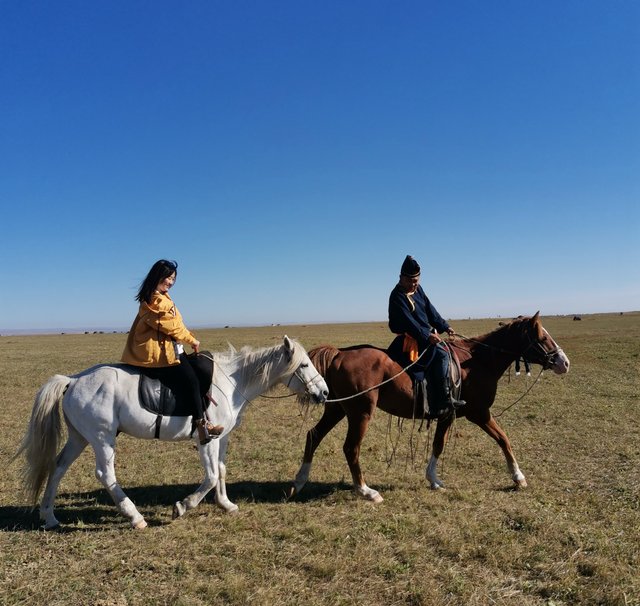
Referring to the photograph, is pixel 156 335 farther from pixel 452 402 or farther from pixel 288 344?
pixel 452 402

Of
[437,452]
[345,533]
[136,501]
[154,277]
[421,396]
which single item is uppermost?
[154,277]

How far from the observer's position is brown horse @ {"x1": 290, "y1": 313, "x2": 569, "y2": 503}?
252 inches

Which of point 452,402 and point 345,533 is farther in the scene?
point 452,402

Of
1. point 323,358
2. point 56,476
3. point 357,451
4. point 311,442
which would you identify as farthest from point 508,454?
point 56,476

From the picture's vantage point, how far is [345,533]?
16.4 ft

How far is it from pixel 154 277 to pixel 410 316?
363 cm

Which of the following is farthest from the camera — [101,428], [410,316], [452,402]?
[410,316]

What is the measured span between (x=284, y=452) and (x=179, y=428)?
12.0ft

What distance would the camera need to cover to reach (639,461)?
7.42 metres

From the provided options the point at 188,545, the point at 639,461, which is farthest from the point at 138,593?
the point at 639,461

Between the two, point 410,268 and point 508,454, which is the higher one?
point 410,268

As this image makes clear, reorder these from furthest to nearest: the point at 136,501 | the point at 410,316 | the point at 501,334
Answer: the point at 501,334
the point at 410,316
the point at 136,501

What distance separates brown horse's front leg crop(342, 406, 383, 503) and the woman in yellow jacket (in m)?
1.94

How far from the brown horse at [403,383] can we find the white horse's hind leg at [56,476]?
9.56 feet
